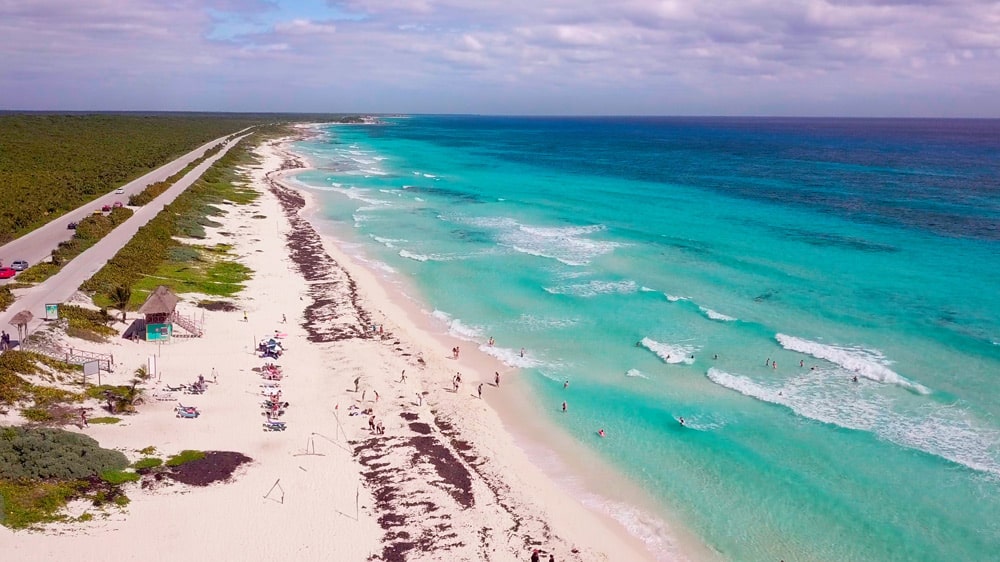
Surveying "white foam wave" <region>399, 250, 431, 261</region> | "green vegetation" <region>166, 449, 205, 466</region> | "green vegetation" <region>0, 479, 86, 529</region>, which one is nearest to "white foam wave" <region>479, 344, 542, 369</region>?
"green vegetation" <region>166, 449, 205, 466</region>

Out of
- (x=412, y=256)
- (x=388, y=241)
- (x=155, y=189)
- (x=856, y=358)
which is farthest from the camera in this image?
(x=155, y=189)

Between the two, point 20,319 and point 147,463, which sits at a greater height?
point 20,319

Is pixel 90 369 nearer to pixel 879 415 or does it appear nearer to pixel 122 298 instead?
pixel 122 298

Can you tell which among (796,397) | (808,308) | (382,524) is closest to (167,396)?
(382,524)

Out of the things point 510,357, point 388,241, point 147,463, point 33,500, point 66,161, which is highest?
point 66,161

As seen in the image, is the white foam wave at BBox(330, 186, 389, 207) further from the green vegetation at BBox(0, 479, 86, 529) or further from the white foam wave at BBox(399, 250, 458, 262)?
the green vegetation at BBox(0, 479, 86, 529)

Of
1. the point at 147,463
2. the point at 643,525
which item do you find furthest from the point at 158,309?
the point at 643,525
